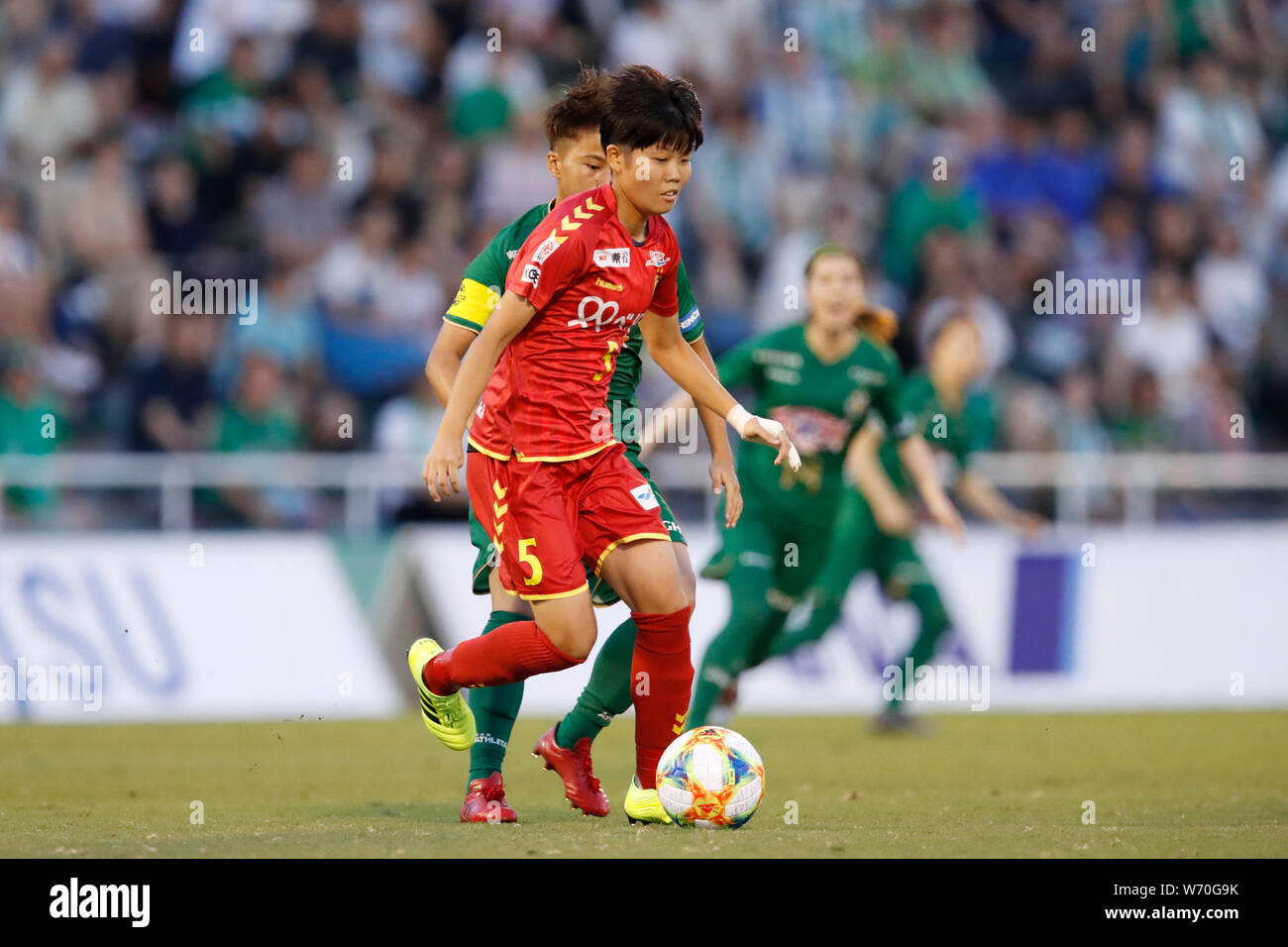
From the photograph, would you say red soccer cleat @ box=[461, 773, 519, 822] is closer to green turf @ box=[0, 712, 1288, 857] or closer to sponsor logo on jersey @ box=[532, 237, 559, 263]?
green turf @ box=[0, 712, 1288, 857]

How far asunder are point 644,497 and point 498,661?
31.8 inches

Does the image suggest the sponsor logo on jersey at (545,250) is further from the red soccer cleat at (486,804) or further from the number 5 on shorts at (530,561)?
the red soccer cleat at (486,804)

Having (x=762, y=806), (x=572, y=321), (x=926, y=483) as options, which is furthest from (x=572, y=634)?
(x=926, y=483)

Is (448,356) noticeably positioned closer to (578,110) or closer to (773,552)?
(578,110)

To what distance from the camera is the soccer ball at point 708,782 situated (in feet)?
21.3

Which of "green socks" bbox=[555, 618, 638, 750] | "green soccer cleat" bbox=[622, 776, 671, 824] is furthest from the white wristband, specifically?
"green soccer cleat" bbox=[622, 776, 671, 824]

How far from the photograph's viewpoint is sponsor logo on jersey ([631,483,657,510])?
6.63 metres

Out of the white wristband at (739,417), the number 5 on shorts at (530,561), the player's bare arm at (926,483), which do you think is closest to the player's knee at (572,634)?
the number 5 on shorts at (530,561)

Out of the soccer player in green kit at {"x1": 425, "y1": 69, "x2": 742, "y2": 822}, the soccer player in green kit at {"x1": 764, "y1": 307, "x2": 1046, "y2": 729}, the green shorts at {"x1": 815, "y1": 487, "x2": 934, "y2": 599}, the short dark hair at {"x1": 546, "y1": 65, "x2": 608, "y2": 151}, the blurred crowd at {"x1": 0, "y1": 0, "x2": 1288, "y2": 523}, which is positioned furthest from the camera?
the blurred crowd at {"x1": 0, "y1": 0, "x2": 1288, "y2": 523}

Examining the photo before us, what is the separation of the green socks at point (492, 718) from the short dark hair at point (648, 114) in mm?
1985

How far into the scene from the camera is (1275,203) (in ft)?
58.3

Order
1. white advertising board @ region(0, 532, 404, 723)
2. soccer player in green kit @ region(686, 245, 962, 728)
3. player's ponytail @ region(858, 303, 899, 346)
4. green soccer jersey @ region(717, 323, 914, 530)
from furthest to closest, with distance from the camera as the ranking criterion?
white advertising board @ region(0, 532, 404, 723) → player's ponytail @ region(858, 303, 899, 346) → green soccer jersey @ region(717, 323, 914, 530) → soccer player in green kit @ region(686, 245, 962, 728)

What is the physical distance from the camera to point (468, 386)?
622 centimetres

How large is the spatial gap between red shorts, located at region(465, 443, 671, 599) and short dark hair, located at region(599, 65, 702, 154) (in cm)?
115
